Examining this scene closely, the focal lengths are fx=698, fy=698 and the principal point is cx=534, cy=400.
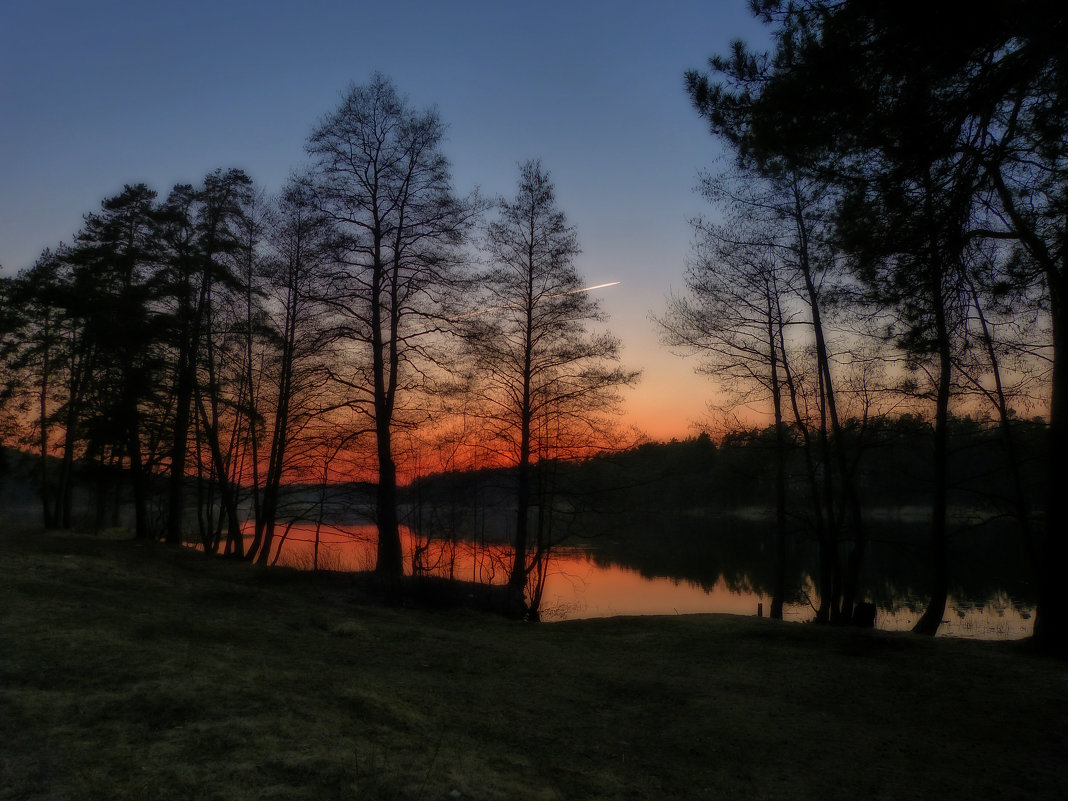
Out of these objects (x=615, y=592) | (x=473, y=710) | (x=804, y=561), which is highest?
(x=473, y=710)

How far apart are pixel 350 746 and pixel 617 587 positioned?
840 inches

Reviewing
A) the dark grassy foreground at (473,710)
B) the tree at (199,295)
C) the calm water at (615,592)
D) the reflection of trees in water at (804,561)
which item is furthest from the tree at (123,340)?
the reflection of trees in water at (804,561)

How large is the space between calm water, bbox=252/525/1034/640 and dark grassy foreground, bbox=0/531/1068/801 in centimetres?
618

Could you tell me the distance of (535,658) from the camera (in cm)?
813

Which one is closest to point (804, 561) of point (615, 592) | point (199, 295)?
point (615, 592)

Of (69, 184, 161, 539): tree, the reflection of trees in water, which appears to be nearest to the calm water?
the reflection of trees in water

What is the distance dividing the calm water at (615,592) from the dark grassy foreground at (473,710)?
6.18 meters

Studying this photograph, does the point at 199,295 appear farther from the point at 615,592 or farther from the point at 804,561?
the point at 804,561

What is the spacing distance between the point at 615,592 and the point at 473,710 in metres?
18.6

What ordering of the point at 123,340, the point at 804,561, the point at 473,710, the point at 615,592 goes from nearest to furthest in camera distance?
the point at 473,710 < the point at 123,340 < the point at 615,592 < the point at 804,561

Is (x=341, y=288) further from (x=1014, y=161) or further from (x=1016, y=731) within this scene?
(x=1016, y=731)

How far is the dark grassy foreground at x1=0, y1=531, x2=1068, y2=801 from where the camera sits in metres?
3.89

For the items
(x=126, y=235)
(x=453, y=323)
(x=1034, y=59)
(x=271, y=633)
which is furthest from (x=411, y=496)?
(x=126, y=235)

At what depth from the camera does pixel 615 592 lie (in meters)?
23.5
